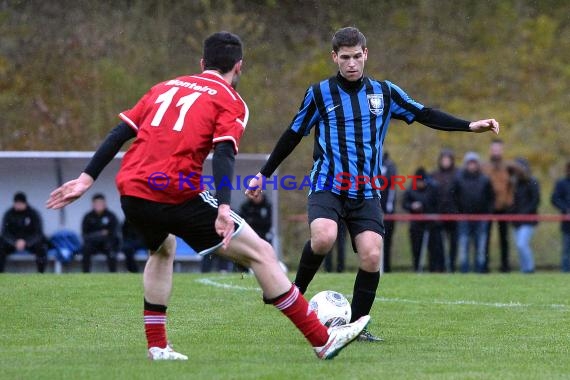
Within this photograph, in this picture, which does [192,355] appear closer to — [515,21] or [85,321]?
[85,321]

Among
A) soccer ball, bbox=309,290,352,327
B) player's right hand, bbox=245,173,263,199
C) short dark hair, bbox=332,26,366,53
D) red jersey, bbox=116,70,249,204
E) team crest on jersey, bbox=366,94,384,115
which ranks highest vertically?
short dark hair, bbox=332,26,366,53

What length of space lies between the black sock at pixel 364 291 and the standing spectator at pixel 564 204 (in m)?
9.69

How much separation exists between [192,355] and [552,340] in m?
2.43

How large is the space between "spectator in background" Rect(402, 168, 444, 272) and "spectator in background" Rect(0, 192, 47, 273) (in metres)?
5.34

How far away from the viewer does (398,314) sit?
884 centimetres

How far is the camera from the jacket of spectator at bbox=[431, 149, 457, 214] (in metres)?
16.2

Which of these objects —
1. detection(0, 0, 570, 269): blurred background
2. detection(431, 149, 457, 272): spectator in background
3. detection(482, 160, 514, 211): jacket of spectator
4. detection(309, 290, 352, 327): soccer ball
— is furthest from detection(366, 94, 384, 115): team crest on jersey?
detection(0, 0, 570, 269): blurred background

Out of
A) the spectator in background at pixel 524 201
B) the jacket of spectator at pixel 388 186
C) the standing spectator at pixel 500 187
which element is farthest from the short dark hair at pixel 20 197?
the spectator in background at pixel 524 201

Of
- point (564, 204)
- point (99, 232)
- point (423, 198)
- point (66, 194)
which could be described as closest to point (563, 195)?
point (564, 204)

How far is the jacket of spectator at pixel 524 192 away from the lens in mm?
16344

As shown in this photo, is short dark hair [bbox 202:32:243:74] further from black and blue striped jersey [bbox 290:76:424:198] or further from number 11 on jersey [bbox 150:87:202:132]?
black and blue striped jersey [bbox 290:76:424:198]

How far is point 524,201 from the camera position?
54.0 ft

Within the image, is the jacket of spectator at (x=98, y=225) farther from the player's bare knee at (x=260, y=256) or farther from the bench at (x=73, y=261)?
the player's bare knee at (x=260, y=256)

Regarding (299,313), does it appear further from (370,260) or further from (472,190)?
(472,190)
